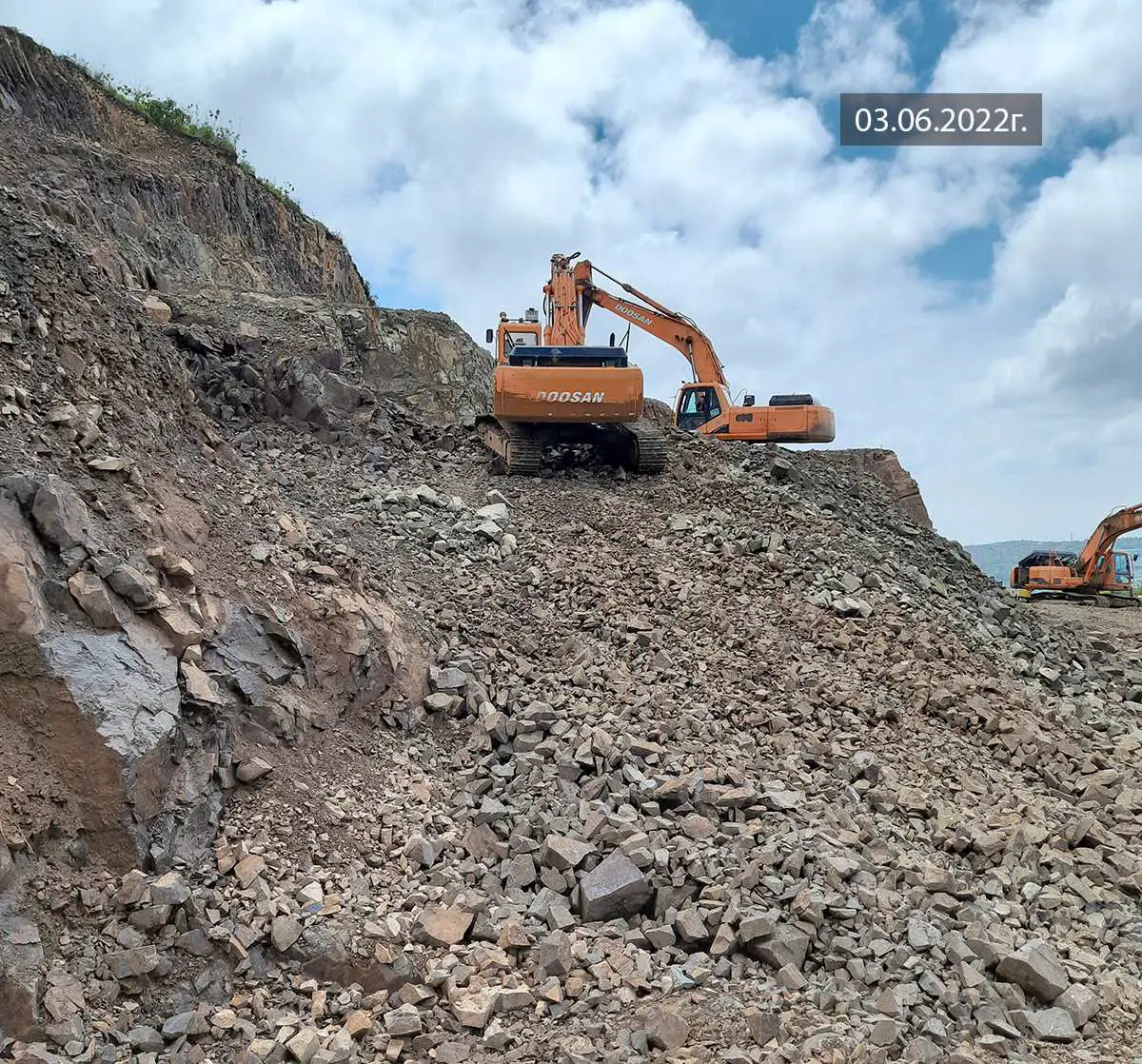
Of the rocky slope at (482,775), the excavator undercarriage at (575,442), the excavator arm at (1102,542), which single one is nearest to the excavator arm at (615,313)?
the excavator undercarriage at (575,442)

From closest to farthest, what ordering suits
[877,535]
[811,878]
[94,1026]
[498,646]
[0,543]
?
[94,1026] → [0,543] → [811,878] → [498,646] → [877,535]

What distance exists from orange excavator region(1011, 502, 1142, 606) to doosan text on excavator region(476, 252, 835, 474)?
1075 cm

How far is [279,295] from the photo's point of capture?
12.7m

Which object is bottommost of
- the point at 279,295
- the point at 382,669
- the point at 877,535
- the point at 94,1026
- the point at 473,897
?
the point at 94,1026

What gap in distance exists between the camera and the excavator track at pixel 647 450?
35.4 ft

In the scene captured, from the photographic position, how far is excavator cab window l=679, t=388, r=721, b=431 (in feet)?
45.7

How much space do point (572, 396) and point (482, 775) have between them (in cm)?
616

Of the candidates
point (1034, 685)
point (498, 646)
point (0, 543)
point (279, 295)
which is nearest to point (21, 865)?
point (0, 543)

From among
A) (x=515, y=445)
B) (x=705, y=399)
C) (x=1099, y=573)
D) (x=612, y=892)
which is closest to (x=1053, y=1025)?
(x=612, y=892)

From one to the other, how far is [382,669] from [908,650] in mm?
4748

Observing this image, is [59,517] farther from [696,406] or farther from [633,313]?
[696,406]

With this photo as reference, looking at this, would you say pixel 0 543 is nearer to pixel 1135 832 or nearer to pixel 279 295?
pixel 1135 832

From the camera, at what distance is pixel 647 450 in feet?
35.4

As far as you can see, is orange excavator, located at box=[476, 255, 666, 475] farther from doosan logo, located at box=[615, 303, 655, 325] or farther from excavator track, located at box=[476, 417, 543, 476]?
doosan logo, located at box=[615, 303, 655, 325]
